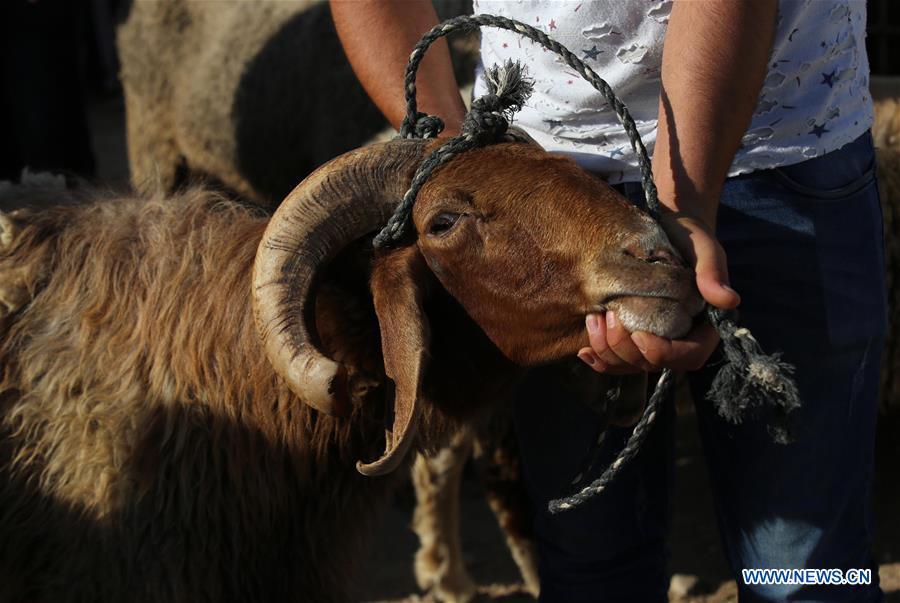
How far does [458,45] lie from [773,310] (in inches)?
137

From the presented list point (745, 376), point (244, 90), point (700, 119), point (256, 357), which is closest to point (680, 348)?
point (745, 376)

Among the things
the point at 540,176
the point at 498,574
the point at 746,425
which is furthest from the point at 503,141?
the point at 498,574

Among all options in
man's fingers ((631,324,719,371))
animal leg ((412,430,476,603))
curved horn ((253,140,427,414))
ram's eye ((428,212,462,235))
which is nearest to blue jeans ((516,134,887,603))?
man's fingers ((631,324,719,371))

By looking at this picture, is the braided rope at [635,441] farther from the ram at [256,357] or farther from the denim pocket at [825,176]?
the denim pocket at [825,176]

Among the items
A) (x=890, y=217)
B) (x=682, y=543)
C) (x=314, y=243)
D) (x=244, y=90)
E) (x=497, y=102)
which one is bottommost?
(x=682, y=543)

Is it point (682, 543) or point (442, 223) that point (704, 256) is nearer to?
point (442, 223)

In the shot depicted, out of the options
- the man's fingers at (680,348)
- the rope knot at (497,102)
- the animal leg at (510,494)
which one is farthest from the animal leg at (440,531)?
the man's fingers at (680,348)

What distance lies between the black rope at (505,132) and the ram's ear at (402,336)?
0.21 ft

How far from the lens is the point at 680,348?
187 cm

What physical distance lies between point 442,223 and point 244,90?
434 cm

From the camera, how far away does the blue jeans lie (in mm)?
2191

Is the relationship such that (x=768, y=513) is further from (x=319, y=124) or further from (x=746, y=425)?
(x=319, y=124)

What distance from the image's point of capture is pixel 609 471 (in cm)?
215

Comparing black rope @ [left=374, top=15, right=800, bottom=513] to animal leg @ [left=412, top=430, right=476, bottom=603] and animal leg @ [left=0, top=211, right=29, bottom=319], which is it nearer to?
animal leg @ [left=0, top=211, right=29, bottom=319]
